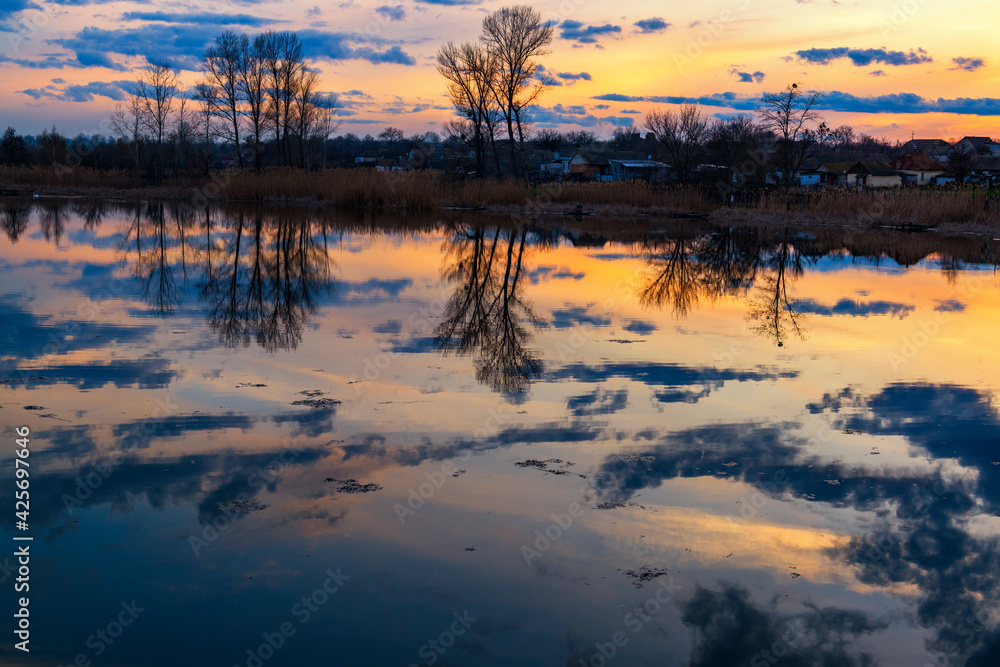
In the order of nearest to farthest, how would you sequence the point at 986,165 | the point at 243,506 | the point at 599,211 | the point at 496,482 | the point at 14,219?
the point at 243,506, the point at 496,482, the point at 14,219, the point at 599,211, the point at 986,165

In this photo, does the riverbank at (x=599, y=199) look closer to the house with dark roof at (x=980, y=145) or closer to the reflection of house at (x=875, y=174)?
the reflection of house at (x=875, y=174)

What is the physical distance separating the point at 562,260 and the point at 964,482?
14.2m

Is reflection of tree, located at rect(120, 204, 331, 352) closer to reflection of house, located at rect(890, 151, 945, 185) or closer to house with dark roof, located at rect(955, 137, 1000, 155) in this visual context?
reflection of house, located at rect(890, 151, 945, 185)

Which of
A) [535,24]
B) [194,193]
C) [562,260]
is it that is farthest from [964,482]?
[535,24]

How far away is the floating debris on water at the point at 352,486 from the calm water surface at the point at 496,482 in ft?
0.06

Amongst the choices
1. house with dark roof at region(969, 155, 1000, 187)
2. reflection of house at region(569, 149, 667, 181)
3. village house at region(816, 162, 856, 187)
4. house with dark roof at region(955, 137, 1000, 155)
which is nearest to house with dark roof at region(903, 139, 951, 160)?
house with dark roof at region(955, 137, 1000, 155)

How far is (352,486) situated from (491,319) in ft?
20.6

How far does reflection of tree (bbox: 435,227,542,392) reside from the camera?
852 cm

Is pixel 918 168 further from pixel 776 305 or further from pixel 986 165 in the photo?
pixel 776 305

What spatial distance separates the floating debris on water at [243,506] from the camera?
4.88 metres

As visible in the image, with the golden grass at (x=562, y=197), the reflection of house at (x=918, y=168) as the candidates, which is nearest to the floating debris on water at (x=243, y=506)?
the golden grass at (x=562, y=197)

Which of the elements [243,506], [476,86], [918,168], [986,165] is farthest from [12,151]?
[986,165]

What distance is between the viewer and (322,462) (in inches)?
222

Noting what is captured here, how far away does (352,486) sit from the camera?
5.28 m
